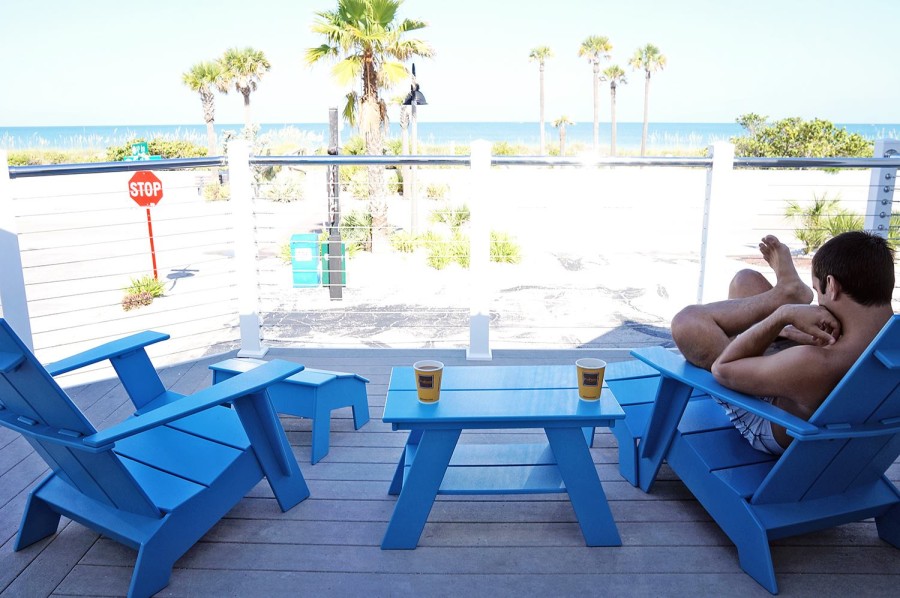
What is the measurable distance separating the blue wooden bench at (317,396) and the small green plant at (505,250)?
667 centimetres

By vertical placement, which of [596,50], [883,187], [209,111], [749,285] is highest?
[596,50]

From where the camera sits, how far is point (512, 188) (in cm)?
2008

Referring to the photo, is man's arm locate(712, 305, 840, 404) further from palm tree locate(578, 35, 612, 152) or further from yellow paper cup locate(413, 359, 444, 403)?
palm tree locate(578, 35, 612, 152)

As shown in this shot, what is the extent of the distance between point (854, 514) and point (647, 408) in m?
0.79

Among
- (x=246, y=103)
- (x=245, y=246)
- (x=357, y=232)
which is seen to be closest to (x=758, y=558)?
(x=245, y=246)

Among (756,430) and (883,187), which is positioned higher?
(883,187)

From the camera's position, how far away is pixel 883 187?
392 centimetres

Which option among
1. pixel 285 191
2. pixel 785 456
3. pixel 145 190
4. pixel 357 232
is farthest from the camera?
pixel 285 191

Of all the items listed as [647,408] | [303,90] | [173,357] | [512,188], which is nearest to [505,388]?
[647,408]

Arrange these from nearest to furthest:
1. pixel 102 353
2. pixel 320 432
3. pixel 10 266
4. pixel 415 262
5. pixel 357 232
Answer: pixel 102 353
pixel 320 432
pixel 10 266
pixel 415 262
pixel 357 232

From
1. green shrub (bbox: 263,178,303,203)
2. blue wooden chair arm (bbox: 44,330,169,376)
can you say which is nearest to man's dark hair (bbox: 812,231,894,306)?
blue wooden chair arm (bbox: 44,330,169,376)

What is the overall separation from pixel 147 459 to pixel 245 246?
1.92 metres

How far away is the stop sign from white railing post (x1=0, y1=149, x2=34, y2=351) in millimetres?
5137

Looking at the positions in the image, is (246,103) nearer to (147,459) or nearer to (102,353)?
(102,353)
